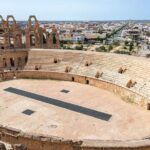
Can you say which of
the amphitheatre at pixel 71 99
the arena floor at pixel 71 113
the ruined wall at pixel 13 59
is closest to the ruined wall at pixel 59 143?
the amphitheatre at pixel 71 99

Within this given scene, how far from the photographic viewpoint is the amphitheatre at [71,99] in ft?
46.1

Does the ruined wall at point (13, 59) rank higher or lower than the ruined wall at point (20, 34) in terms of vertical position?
lower

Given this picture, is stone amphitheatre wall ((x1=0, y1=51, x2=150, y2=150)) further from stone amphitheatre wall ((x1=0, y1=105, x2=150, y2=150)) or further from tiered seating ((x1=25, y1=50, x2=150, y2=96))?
tiered seating ((x1=25, y1=50, x2=150, y2=96))

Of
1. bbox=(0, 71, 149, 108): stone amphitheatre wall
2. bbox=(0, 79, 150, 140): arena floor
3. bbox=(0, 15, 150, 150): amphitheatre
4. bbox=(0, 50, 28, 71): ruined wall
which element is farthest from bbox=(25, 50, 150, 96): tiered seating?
bbox=(0, 79, 150, 140): arena floor

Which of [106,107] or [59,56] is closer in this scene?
[106,107]

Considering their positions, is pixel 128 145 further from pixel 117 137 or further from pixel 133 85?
pixel 133 85

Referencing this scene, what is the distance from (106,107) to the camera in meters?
22.3

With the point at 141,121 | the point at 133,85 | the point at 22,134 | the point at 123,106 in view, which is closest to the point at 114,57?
the point at 133,85

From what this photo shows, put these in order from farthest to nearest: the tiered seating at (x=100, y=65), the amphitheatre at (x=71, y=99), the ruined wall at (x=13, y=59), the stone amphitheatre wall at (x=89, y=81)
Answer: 1. the ruined wall at (x=13, y=59)
2. the tiered seating at (x=100, y=65)
3. the stone amphitheatre wall at (x=89, y=81)
4. the amphitheatre at (x=71, y=99)

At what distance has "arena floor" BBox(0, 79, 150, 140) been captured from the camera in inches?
699

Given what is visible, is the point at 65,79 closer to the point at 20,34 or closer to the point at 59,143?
the point at 20,34

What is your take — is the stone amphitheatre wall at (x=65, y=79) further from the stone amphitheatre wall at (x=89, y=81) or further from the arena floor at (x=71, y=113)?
the arena floor at (x=71, y=113)

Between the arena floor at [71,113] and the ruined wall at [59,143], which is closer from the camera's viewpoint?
the ruined wall at [59,143]

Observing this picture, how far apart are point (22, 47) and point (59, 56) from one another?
6.77 m
